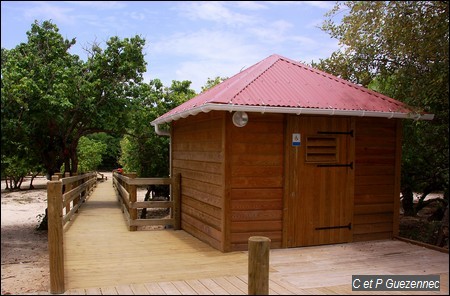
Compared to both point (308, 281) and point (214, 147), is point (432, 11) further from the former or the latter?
point (308, 281)

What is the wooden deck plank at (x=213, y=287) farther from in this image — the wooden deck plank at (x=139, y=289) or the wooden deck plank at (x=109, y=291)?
the wooden deck plank at (x=109, y=291)

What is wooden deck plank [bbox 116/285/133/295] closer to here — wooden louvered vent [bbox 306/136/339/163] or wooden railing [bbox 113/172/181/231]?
wooden louvered vent [bbox 306/136/339/163]

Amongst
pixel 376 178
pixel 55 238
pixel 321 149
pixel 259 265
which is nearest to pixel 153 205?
pixel 321 149

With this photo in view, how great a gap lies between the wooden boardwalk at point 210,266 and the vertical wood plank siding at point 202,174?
0.36 metres

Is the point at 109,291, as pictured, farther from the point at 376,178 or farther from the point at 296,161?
the point at 376,178

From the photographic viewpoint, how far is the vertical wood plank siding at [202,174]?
20.3 feet

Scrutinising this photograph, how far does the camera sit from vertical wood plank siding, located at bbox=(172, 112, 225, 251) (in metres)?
6.18

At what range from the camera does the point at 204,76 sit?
2086 cm

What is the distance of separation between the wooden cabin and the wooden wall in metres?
0.02

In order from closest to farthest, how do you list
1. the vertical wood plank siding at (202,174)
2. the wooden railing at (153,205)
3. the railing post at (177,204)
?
the vertical wood plank siding at (202,174), the wooden railing at (153,205), the railing post at (177,204)

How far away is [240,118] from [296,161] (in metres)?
1.18

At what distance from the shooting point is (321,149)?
6.36 metres

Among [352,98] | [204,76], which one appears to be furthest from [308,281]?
[204,76]

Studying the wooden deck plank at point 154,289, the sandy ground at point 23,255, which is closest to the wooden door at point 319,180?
the wooden deck plank at point 154,289
